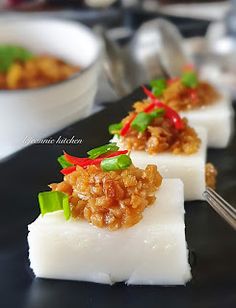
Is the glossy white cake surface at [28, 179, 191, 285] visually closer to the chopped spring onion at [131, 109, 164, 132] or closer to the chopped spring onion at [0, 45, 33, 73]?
the chopped spring onion at [131, 109, 164, 132]

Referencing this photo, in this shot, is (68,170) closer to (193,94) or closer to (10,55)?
(193,94)

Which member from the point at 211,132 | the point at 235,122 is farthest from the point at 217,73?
the point at 211,132

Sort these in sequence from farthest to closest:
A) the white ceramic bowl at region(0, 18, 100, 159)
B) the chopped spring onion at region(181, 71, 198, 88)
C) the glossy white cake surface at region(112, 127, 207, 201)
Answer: the chopped spring onion at region(181, 71, 198, 88) < the white ceramic bowl at region(0, 18, 100, 159) < the glossy white cake surface at region(112, 127, 207, 201)

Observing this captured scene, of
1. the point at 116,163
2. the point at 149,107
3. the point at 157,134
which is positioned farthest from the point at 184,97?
the point at 116,163

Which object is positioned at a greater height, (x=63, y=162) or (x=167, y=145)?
(x=63, y=162)

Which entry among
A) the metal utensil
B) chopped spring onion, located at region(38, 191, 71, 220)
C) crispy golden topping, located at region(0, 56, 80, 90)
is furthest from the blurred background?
chopped spring onion, located at region(38, 191, 71, 220)

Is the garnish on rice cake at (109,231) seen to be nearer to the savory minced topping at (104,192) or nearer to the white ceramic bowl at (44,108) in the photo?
the savory minced topping at (104,192)
